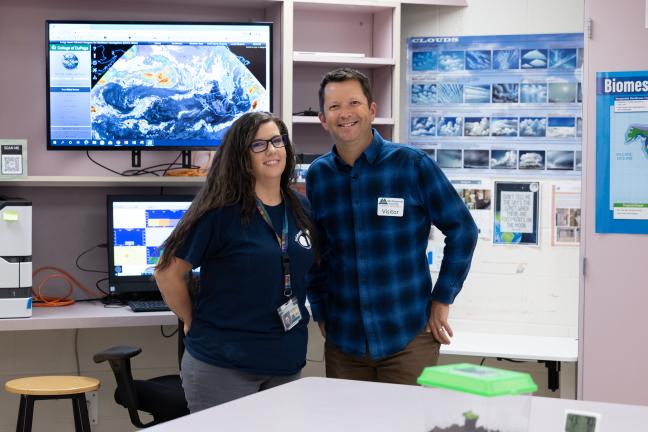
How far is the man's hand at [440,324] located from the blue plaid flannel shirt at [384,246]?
0.03 metres

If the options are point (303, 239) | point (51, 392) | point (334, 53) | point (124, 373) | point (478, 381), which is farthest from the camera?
point (334, 53)

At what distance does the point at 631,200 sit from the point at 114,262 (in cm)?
228

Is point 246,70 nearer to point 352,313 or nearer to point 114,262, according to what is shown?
point 114,262

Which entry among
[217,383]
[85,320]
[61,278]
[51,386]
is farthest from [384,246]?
[61,278]

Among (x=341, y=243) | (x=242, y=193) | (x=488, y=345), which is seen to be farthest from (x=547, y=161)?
(x=242, y=193)

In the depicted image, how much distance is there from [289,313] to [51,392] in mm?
1399

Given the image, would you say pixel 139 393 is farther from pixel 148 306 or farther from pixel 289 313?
pixel 289 313

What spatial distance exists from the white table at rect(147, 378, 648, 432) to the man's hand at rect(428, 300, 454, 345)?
0.56 m

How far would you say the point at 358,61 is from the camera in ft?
13.1

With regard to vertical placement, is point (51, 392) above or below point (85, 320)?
below

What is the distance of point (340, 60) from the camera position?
13.3 ft

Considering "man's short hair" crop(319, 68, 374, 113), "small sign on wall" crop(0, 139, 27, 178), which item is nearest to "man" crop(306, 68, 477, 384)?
"man's short hair" crop(319, 68, 374, 113)

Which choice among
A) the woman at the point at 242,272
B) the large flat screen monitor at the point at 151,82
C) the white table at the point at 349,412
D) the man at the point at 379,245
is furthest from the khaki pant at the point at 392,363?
the large flat screen monitor at the point at 151,82

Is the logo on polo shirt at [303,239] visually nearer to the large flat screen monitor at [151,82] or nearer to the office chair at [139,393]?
the office chair at [139,393]
